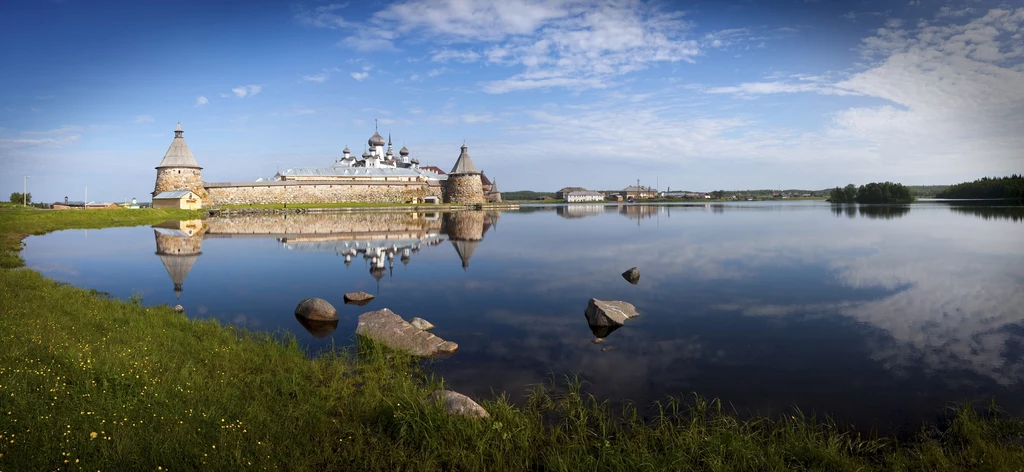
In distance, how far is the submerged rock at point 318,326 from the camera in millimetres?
8577

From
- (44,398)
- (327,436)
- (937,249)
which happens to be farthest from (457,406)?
(937,249)

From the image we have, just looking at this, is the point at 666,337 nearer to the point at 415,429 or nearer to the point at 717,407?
the point at 717,407

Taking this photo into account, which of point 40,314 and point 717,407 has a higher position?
point 40,314

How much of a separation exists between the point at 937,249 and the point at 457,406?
22459 millimetres

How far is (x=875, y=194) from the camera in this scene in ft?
263

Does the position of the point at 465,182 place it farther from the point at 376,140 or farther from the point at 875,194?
the point at 875,194

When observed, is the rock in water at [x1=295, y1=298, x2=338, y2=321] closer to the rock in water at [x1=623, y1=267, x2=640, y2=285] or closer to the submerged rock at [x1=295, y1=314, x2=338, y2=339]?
the submerged rock at [x1=295, y1=314, x2=338, y2=339]

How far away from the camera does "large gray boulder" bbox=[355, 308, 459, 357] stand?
7504 millimetres

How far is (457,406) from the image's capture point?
15.7 feet

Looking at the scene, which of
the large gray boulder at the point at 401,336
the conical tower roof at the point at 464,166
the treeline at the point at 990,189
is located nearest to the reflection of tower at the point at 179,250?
the large gray boulder at the point at 401,336

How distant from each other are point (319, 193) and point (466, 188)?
1872 cm

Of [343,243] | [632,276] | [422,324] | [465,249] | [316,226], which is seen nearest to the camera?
[422,324]

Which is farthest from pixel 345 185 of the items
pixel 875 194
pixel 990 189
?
pixel 990 189

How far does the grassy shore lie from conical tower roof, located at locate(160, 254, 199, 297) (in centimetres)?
754
